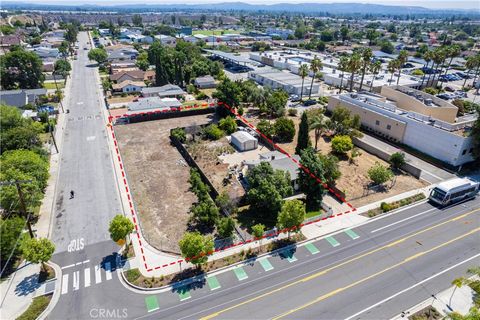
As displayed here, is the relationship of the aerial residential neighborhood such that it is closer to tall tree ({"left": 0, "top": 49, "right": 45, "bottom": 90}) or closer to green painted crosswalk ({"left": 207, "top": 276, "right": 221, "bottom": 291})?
green painted crosswalk ({"left": 207, "top": 276, "right": 221, "bottom": 291})

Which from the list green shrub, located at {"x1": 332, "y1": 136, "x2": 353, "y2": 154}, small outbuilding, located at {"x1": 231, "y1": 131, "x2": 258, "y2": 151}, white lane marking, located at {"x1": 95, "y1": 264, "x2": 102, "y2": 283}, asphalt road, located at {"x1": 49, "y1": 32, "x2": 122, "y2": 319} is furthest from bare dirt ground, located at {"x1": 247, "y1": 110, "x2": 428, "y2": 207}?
white lane marking, located at {"x1": 95, "y1": 264, "x2": 102, "y2": 283}

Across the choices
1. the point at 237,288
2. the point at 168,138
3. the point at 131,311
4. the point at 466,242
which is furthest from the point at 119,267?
the point at 466,242

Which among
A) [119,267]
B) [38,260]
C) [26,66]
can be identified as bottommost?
[119,267]

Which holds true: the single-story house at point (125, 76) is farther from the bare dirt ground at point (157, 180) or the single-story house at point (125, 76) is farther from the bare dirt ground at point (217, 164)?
the bare dirt ground at point (217, 164)

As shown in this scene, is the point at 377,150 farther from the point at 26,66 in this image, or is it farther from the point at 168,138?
the point at 26,66

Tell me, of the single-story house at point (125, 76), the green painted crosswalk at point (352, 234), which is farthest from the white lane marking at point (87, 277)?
the single-story house at point (125, 76)

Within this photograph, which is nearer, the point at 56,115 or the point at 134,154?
the point at 134,154
